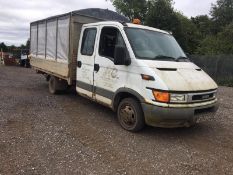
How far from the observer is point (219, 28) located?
3981 centimetres

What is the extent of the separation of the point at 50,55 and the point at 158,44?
4586 millimetres

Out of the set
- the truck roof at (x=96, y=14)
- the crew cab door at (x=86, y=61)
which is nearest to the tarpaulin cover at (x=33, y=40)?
the truck roof at (x=96, y=14)

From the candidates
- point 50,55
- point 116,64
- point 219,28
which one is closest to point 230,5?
point 219,28

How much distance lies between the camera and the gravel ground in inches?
196

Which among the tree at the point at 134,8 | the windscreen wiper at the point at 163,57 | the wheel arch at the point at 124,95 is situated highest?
the tree at the point at 134,8

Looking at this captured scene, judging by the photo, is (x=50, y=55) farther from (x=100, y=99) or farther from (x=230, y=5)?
(x=230, y=5)

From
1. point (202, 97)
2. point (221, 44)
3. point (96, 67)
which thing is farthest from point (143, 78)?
point (221, 44)

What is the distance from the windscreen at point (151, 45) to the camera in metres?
6.73

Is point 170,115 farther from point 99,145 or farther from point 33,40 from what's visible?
point 33,40

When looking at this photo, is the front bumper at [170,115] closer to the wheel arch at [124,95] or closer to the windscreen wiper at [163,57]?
the wheel arch at [124,95]

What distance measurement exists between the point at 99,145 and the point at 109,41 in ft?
8.57

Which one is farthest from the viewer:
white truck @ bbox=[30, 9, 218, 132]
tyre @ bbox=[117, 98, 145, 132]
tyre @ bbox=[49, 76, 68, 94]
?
tyre @ bbox=[49, 76, 68, 94]

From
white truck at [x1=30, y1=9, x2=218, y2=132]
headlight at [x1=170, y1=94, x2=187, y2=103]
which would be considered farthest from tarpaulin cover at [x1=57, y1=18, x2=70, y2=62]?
headlight at [x1=170, y1=94, x2=187, y2=103]

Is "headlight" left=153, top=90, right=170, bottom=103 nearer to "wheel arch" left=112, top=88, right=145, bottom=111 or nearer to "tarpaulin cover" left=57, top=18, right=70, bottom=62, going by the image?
"wheel arch" left=112, top=88, right=145, bottom=111
